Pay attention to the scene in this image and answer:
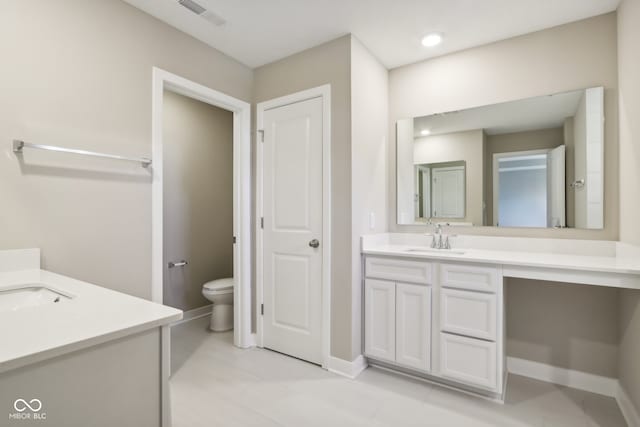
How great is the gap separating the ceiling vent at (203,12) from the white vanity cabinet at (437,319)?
196cm

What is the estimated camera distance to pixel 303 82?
2533 mm

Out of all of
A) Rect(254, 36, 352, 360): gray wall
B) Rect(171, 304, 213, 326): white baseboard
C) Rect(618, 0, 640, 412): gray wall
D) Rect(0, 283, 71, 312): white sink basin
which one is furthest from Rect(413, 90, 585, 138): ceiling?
Rect(171, 304, 213, 326): white baseboard

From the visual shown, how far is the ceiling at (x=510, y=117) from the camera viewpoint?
2.17 metres

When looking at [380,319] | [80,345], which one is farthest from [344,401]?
[80,345]

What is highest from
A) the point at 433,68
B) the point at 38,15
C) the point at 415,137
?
the point at 433,68

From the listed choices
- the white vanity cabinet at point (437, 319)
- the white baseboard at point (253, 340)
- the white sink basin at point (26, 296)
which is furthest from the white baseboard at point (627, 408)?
the white sink basin at point (26, 296)

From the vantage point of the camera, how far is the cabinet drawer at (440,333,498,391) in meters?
1.88

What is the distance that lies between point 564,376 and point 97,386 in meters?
2.67

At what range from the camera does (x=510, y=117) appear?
2355mm

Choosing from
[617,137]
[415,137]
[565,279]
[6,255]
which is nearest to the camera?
[6,255]

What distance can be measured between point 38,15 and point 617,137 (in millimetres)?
3362

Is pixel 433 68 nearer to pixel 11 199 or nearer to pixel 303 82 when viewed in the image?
pixel 303 82

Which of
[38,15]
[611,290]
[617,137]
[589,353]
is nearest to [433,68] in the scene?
[617,137]

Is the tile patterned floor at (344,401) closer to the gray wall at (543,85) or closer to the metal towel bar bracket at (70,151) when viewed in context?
the gray wall at (543,85)
